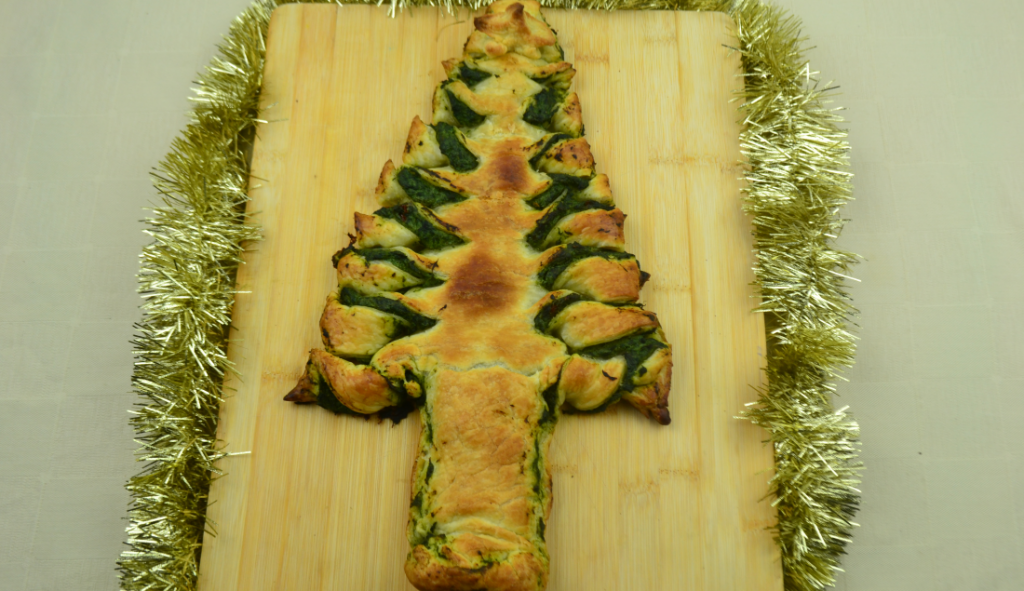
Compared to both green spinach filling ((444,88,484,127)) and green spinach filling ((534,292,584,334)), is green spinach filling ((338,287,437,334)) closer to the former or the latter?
green spinach filling ((534,292,584,334))

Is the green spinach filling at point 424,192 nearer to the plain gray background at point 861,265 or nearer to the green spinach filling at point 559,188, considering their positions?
the green spinach filling at point 559,188

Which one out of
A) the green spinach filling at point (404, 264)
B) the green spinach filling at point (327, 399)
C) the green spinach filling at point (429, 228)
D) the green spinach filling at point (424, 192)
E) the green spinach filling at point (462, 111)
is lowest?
the green spinach filling at point (327, 399)

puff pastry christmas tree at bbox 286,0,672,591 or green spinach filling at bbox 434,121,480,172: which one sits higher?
green spinach filling at bbox 434,121,480,172

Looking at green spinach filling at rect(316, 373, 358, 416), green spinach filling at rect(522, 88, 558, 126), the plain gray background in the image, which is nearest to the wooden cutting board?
green spinach filling at rect(316, 373, 358, 416)

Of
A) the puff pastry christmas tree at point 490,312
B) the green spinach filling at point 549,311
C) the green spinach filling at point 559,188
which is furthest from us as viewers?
the green spinach filling at point 559,188

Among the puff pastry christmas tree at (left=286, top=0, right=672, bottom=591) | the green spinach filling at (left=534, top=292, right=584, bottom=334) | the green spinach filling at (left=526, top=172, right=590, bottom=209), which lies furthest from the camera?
the green spinach filling at (left=526, top=172, right=590, bottom=209)

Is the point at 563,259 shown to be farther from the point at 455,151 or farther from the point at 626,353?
the point at 455,151

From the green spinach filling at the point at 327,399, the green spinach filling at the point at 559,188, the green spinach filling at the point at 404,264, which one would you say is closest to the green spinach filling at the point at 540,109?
the green spinach filling at the point at 559,188

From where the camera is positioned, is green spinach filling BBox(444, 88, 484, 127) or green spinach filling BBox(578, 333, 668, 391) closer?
green spinach filling BBox(578, 333, 668, 391)
